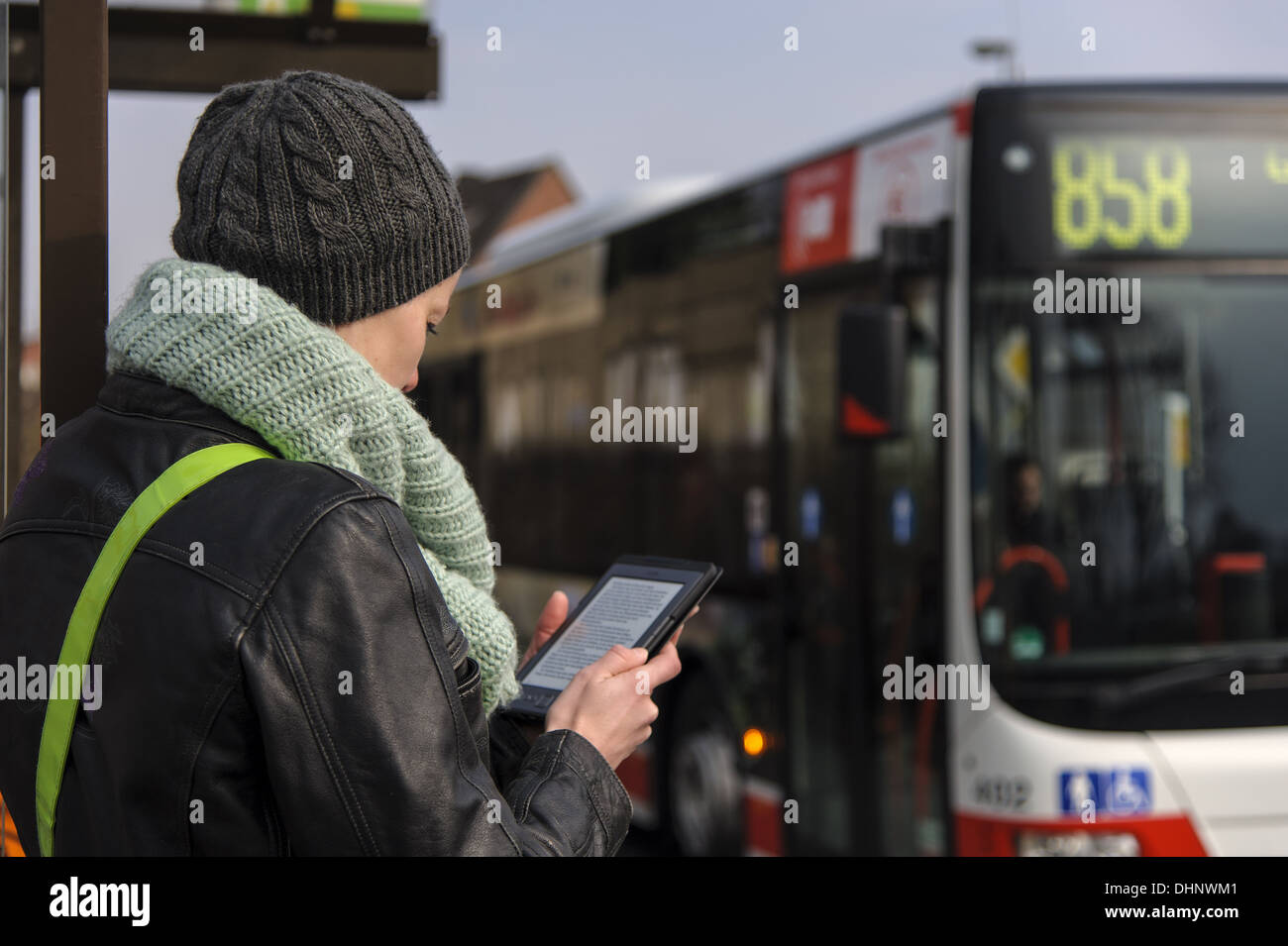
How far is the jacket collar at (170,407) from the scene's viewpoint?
1598 mm

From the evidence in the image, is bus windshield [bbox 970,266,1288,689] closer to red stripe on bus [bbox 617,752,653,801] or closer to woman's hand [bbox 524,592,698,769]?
woman's hand [bbox 524,592,698,769]

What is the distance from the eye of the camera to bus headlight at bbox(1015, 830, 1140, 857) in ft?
14.3

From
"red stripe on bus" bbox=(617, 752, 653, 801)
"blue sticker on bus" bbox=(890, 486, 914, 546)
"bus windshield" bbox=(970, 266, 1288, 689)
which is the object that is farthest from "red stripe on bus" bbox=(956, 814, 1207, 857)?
"red stripe on bus" bbox=(617, 752, 653, 801)

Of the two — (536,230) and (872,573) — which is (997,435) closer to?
→ (872,573)

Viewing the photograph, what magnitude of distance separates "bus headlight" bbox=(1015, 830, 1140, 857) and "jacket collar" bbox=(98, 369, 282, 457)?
336 cm

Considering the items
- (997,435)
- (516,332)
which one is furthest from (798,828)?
(516,332)

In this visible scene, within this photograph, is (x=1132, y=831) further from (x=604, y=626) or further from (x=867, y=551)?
(x=604, y=626)

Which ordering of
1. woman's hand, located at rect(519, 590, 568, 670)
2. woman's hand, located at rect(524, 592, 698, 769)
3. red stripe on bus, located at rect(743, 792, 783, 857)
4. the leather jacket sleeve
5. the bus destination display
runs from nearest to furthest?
the leather jacket sleeve < woman's hand, located at rect(524, 592, 698, 769) < woman's hand, located at rect(519, 590, 568, 670) < the bus destination display < red stripe on bus, located at rect(743, 792, 783, 857)

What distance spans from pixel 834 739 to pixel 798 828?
0.50 m

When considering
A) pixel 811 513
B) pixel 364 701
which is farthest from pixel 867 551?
pixel 364 701

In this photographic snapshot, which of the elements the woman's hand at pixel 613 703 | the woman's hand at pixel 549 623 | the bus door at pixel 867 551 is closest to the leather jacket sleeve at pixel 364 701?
the woman's hand at pixel 613 703

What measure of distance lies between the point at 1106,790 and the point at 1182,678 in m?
0.43

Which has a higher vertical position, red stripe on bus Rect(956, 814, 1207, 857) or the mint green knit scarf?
the mint green knit scarf

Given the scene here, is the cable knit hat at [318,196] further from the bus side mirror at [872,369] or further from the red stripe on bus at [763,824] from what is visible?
the red stripe on bus at [763,824]
